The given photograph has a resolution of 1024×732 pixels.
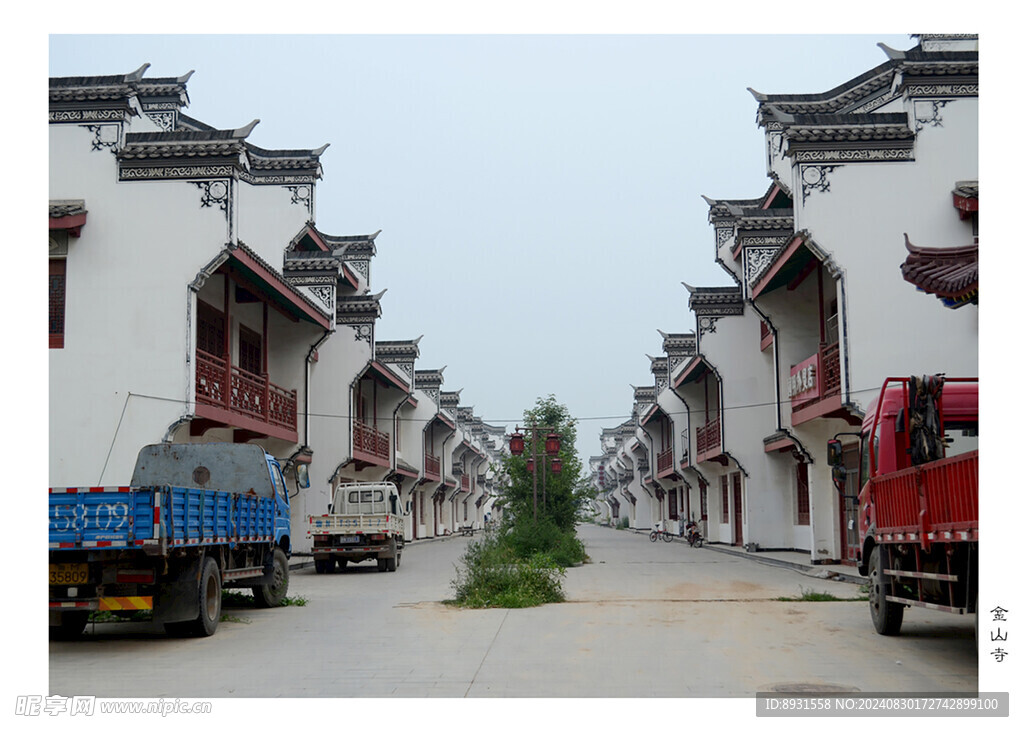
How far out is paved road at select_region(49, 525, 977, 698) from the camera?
8234 millimetres

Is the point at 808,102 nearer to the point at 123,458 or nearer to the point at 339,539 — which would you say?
the point at 339,539

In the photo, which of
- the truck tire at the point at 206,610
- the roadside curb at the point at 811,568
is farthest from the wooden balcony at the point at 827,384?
the truck tire at the point at 206,610

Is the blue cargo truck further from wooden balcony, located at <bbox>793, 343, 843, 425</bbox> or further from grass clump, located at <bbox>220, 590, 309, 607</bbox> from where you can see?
wooden balcony, located at <bbox>793, 343, 843, 425</bbox>

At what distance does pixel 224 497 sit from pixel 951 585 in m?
8.24

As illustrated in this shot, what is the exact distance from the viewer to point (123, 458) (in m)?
17.8

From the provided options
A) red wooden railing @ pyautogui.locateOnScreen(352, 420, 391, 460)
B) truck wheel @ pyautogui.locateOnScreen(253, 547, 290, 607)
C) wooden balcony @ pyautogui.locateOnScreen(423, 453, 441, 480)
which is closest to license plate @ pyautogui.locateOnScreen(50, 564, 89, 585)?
truck wheel @ pyautogui.locateOnScreen(253, 547, 290, 607)

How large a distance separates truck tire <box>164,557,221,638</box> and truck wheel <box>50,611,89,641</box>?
91cm

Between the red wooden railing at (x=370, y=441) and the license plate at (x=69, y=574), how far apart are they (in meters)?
19.8

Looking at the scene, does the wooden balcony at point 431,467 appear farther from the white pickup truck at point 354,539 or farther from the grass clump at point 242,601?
the grass clump at point 242,601

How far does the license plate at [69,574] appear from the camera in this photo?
34.1ft

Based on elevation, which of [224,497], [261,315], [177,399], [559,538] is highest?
[261,315]

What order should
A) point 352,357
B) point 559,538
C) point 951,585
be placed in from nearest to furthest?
point 951,585 < point 559,538 < point 352,357

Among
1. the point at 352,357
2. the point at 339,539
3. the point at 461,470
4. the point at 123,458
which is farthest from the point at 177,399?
the point at 461,470

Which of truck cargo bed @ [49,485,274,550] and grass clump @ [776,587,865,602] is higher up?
truck cargo bed @ [49,485,274,550]
